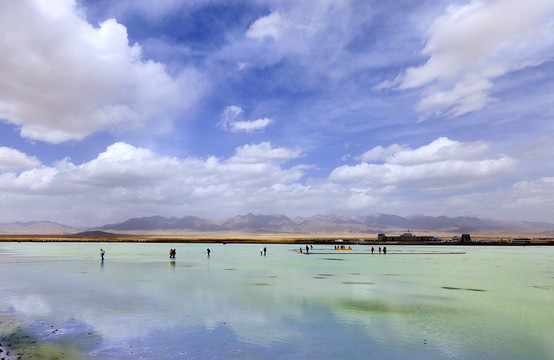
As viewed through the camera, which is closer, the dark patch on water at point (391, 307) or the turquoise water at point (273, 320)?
the turquoise water at point (273, 320)

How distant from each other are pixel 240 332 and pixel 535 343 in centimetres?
1187

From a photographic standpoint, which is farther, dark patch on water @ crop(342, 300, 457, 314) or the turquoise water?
dark patch on water @ crop(342, 300, 457, 314)

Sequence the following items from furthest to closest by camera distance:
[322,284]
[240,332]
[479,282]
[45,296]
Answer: [479,282] → [322,284] → [45,296] → [240,332]

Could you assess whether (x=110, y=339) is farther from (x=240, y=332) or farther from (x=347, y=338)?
(x=347, y=338)

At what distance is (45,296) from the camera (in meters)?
23.5

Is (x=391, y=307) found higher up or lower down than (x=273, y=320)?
lower down

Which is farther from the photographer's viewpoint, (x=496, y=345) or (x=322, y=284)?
(x=322, y=284)

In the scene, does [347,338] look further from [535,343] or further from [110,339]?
[110,339]

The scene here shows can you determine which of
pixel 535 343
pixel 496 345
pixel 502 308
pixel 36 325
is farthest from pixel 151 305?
pixel 502 308

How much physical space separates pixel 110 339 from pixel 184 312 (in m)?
5.44

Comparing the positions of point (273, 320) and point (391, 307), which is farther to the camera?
point (391, 307)

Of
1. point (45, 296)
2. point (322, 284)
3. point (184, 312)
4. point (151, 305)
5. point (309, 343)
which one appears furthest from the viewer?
point (322, 284)

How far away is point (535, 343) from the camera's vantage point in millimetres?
14750

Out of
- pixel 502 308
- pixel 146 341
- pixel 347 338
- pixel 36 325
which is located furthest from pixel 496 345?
pixel 36 325
